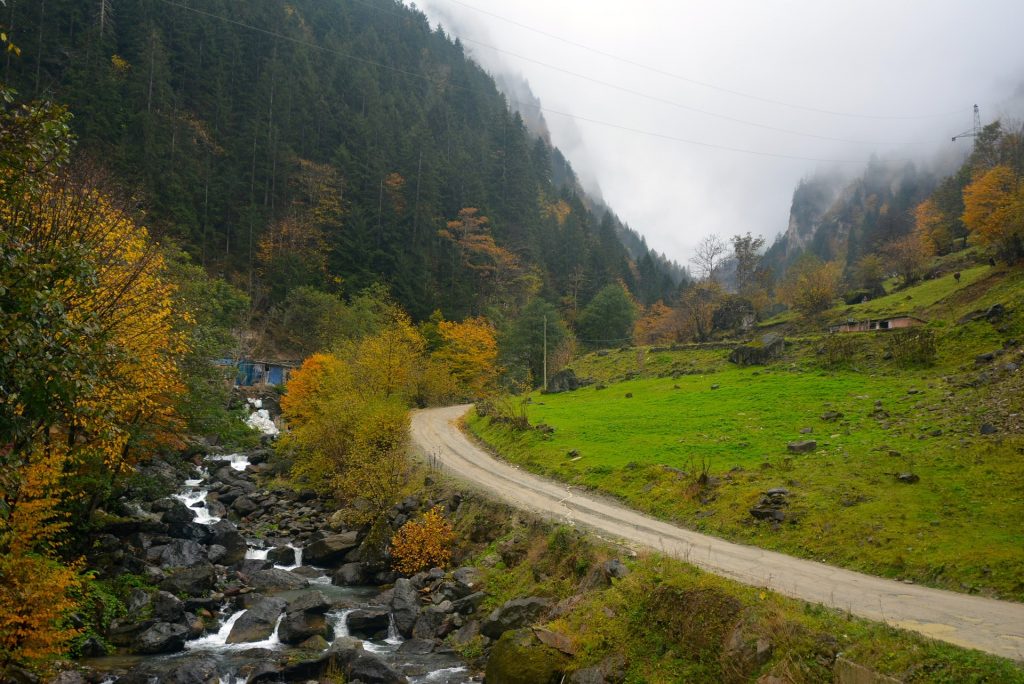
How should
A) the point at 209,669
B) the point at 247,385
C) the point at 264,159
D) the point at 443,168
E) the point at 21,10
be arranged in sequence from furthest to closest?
the point at 443,168, the point at 264,159, the point at 21,10, the point at 247,385, the point at 209,669

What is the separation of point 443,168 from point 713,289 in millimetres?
55301

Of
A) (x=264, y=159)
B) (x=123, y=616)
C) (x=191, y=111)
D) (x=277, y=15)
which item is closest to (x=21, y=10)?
(x=191, y=111)

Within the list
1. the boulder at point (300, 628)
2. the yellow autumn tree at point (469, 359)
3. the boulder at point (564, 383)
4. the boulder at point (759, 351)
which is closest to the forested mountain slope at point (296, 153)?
the yellow autumn tree at point (469, 359)

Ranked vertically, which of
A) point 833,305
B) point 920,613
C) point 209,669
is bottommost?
point 209,669

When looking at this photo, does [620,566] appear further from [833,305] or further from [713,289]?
[833,305]

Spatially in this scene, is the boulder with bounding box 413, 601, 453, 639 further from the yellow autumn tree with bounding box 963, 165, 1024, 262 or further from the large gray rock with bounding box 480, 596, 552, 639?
the yellow autumn tree with bounding box 963, 165, 1024, 262

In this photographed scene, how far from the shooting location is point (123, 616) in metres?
19.5

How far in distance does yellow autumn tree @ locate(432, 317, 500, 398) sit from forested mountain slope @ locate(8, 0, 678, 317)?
15512 millimetres

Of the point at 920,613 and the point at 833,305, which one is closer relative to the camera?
the point at 920,613

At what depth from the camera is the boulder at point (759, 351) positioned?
50.6 m

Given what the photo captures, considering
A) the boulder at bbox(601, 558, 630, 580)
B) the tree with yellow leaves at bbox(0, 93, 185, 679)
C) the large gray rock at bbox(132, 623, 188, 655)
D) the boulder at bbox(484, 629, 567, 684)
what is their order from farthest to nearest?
1. the large gray rock at bbox(132, 623, 188, 655)
2. the boulder at bbox(601, 558, 630, 580)
3. the boulder at bbox(484, 629, 567, 684)
4. the tree with yellow leaves at bbox(0, 93, 185, 679)

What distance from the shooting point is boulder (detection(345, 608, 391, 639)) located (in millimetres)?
20484

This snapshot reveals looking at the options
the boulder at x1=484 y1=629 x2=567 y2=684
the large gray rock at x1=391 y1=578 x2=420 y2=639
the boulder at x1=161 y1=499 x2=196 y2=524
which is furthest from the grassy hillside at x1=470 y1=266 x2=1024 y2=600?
the boulder at x1=161 y1=499 x2=196 y2=524

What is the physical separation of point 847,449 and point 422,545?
18959 mm
